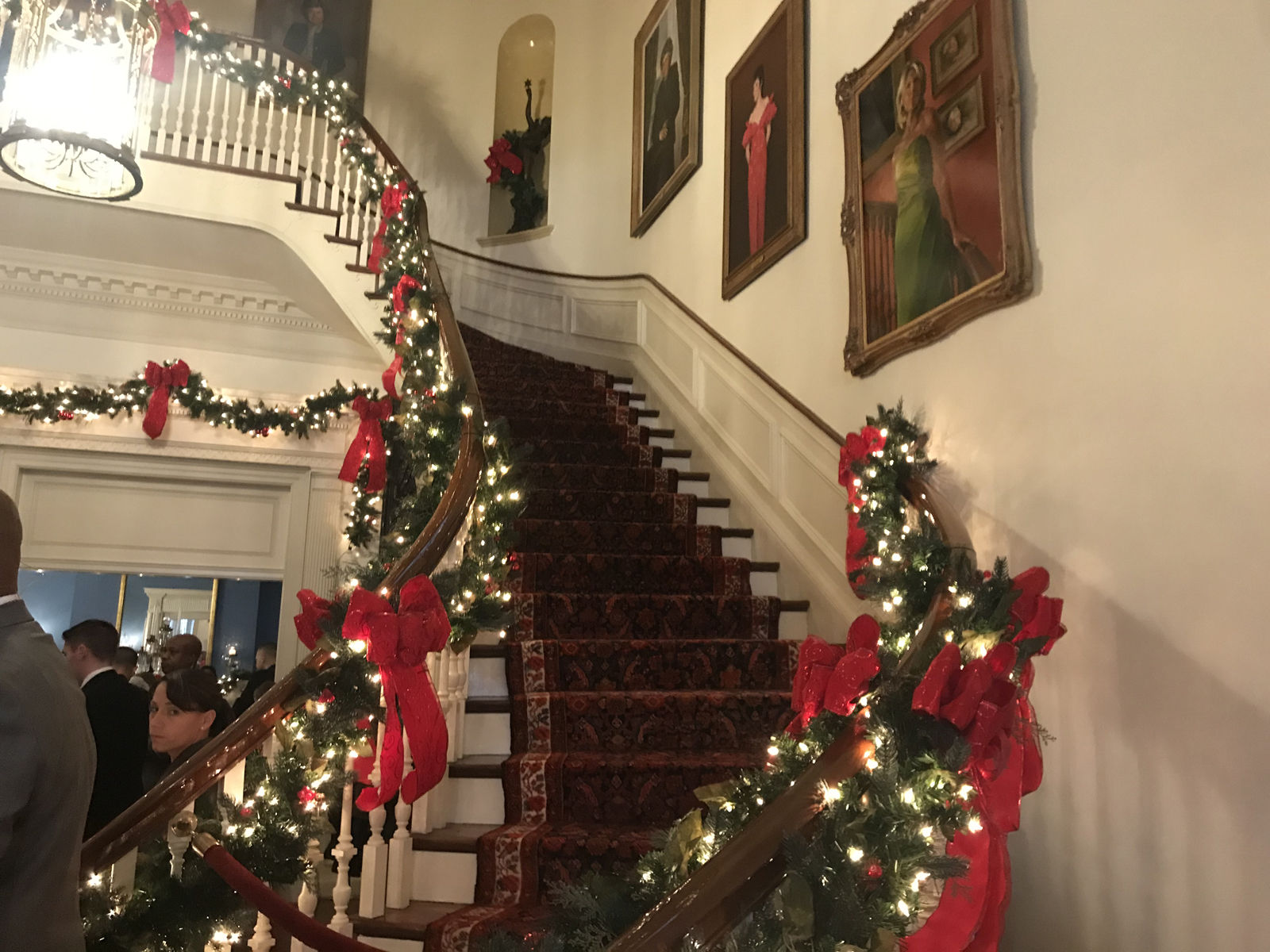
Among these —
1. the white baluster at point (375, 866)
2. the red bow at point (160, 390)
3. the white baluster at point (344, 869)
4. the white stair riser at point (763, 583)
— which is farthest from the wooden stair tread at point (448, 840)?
the red bow at point (160, 390)

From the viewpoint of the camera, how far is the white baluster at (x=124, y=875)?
6.18 feet

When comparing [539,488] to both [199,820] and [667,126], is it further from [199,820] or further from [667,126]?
[667,126]

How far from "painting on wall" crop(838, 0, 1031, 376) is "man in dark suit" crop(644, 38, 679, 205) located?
103 inches

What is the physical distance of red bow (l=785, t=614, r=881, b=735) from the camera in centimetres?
173

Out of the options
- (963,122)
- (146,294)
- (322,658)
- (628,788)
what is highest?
(146,294)

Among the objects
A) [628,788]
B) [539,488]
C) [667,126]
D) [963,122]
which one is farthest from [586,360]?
[628,788]

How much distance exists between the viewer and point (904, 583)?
263 cm

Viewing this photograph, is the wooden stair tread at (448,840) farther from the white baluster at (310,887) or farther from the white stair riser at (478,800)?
the white baluster at (310,887)

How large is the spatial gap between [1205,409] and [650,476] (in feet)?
10.6

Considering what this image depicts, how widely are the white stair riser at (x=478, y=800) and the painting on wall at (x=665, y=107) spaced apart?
4.57 meters

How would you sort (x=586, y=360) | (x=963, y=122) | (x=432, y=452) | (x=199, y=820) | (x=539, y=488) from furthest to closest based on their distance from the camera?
1. (x=586, y=360)
2. (x=539, y=488)
3. (x=432, y=452)
4. (x=963, y=122)
5. (x=199, y=820)

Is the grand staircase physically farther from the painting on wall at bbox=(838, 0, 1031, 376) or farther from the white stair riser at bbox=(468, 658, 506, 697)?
the painting on wall at bbox=(838, 0, 1031, 376)

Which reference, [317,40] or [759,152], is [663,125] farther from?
[317,40]

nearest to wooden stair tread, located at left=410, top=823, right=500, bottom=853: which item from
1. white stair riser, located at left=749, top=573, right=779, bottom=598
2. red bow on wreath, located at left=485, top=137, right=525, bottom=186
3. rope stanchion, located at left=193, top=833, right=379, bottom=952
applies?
rope stanchion, located at left=193, top=833, right=379, bottom=952
